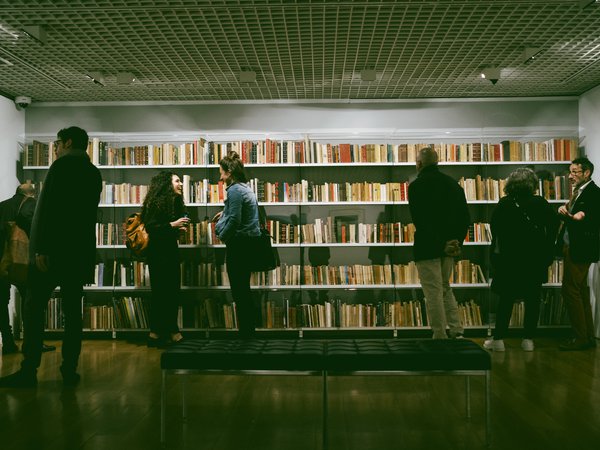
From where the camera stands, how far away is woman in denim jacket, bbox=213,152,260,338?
17.2ft

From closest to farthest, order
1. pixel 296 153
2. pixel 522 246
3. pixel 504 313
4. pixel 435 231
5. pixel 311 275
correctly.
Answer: pixel 435 231 < pixel 522 246 < pixel 504 313 < pixel 311 275 < pixel 296 153

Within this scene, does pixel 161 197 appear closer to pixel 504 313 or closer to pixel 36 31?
pixel 36 31

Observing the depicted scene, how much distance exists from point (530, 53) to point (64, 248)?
4.45 m

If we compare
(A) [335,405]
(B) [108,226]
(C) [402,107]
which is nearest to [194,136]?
(B) [108,226]

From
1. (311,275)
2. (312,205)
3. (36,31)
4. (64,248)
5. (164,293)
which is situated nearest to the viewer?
(64,248)

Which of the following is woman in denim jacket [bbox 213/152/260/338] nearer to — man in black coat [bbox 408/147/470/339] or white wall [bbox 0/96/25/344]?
man in black coat [bbox 408/147/470/339]

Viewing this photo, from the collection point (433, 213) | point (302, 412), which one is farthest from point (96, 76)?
point (302, 412)

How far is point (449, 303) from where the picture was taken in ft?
15.7

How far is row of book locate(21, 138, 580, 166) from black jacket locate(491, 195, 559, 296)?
1396 mm

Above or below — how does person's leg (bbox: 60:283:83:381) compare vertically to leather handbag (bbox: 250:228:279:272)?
below

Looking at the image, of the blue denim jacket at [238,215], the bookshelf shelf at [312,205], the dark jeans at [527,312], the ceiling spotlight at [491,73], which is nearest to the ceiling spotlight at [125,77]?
the bookshelf shelf at [312,205]

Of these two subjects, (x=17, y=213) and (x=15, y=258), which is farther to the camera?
(x=17, y=213)

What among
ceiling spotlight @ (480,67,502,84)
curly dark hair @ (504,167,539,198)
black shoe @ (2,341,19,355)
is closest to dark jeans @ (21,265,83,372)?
black shoe @ (2,341,19,355)

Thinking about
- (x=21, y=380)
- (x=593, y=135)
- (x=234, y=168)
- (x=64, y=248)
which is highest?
(x=593, y=135)
